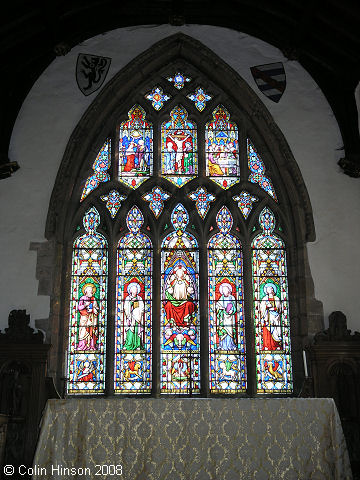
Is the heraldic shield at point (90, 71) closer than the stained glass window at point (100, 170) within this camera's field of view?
No

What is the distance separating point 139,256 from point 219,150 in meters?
2.33

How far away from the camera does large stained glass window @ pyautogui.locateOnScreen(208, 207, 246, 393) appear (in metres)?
10.4

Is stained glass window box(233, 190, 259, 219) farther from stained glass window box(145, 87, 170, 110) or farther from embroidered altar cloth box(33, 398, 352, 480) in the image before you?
embroidered altar cloth box(33, 398, 352, 480)

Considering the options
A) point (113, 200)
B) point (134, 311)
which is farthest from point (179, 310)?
point (113, 200)

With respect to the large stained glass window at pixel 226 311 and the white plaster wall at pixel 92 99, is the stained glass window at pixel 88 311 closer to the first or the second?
the white plaster wall at pixel 92 99

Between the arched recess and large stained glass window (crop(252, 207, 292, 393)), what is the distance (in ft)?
0.52

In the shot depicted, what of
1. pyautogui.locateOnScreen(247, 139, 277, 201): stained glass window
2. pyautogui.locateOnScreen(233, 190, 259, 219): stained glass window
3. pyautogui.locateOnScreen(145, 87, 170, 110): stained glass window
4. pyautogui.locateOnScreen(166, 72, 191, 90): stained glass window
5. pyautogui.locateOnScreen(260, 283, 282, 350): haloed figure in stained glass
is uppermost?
pyautogui.locateOnScreen(166, 72, 191, 90): stained glass window

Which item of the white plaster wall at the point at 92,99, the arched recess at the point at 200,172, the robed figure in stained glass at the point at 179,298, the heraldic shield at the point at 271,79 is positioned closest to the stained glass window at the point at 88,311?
the arched recess at the point at 200,172

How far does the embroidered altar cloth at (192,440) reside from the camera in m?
6.85

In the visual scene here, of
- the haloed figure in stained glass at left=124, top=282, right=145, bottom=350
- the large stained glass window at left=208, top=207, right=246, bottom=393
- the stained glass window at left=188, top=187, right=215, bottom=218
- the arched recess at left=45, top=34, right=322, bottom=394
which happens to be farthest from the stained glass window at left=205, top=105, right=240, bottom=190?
the haloed figure in stained glass at left=124, top=282, right=145, bottom=350

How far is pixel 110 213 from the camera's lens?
36.9ft

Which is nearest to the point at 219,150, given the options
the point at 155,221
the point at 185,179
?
the point at 185,179

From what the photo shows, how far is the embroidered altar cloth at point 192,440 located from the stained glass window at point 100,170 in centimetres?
497

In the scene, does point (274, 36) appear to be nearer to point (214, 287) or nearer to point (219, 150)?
point (219, 150)
